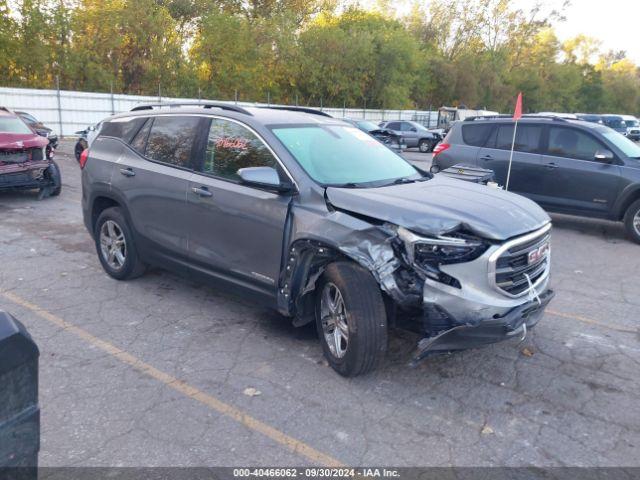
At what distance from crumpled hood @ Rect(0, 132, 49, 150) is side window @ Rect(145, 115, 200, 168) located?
5407mm

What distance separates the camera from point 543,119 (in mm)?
9625

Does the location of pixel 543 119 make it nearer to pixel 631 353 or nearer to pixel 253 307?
pixel 631 353

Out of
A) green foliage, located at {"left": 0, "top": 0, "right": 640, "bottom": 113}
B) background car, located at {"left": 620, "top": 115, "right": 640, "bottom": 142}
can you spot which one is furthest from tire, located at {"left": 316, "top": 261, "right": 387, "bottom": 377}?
background car, located at {"left": 620, "top": 115, "right": 640, "bottom": 142}

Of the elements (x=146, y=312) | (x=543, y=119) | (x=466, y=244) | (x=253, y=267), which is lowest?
(x=146, y=312)

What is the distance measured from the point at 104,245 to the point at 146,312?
1310mm

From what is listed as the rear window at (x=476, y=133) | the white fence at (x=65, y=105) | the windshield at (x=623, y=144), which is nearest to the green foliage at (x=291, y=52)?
the white fence at (x=65, y=105)

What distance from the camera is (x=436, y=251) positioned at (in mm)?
3625

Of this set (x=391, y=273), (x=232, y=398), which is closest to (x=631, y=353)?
(x=391, y=273)

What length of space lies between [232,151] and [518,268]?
2518mm

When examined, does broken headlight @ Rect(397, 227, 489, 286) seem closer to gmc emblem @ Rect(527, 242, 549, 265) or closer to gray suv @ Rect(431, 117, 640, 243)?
gmc emblem @ Rect(527, 242, 549, 265)

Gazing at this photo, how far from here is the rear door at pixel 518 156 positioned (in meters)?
9.56

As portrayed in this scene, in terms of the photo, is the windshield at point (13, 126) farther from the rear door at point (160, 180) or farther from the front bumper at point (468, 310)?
the front bumper at point (468, 310)

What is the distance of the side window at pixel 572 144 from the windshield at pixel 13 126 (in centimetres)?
945

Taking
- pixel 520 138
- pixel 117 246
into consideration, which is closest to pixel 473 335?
pixel 117 246
